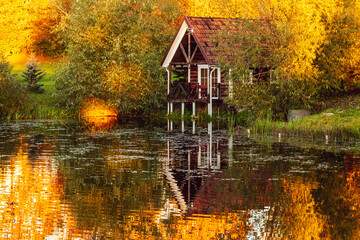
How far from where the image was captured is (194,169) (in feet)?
59.4

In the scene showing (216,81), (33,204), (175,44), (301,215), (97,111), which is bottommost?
(301,215)

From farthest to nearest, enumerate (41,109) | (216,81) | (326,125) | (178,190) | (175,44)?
(41,109), (216,81), (175,44), (326,125), (178,190)

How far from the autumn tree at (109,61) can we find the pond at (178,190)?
56.3ft

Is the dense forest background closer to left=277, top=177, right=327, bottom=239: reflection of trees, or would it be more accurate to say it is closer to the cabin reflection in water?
the cabin reflection in water

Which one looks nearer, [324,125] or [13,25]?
[324,125]

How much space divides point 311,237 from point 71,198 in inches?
212

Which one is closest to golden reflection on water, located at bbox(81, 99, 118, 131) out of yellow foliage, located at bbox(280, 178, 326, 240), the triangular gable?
the triangular gable

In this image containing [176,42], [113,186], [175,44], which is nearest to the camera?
[113,186]

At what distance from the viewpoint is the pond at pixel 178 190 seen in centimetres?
1085

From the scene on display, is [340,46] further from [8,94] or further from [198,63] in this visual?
[8,94]

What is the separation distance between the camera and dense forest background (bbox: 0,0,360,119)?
31094 mm

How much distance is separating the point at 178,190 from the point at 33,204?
346 cm

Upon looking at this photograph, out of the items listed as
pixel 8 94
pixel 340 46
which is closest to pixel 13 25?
pixel 8 94

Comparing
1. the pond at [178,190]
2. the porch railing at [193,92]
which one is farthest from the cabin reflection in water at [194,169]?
the porch railing at [193,92]
